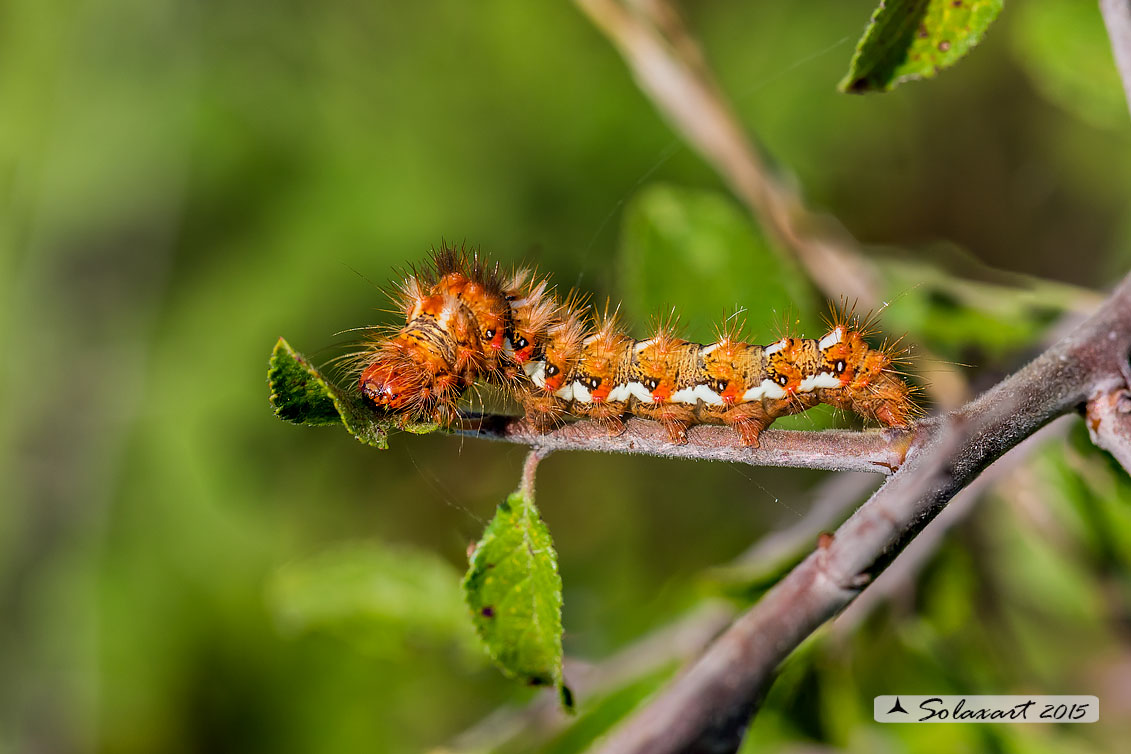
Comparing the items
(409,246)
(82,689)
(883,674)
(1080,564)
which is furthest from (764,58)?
(82,689)

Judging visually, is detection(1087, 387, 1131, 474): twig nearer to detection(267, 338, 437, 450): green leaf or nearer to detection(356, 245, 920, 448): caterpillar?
detection(356, 245, 920, 448): caterpillar

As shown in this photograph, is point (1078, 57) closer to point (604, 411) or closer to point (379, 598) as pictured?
point (604, 411)

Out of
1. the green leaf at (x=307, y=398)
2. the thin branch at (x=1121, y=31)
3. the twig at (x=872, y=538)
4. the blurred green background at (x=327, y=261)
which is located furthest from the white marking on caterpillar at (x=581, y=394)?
the blurred green background at (x=327, y=261)

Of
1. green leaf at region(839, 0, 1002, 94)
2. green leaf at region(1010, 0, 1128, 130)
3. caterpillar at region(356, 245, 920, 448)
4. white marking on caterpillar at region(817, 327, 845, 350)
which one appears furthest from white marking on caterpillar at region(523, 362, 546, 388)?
green leaf at region(1010, 0, 1128, 130)

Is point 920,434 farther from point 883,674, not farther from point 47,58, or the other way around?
point 47,58

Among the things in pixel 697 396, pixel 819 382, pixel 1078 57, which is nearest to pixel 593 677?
pixel 697 396

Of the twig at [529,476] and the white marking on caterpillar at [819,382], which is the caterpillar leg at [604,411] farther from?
the white marking on caterpillar at [819,382]

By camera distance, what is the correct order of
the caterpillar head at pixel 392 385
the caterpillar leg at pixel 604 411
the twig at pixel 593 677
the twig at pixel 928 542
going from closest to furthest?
the caterpillar head at pixel 392 385 → the caterpillar leg at pixel 604 411 → the twig at pixel 928 542 → the twig at pixel 593 677
